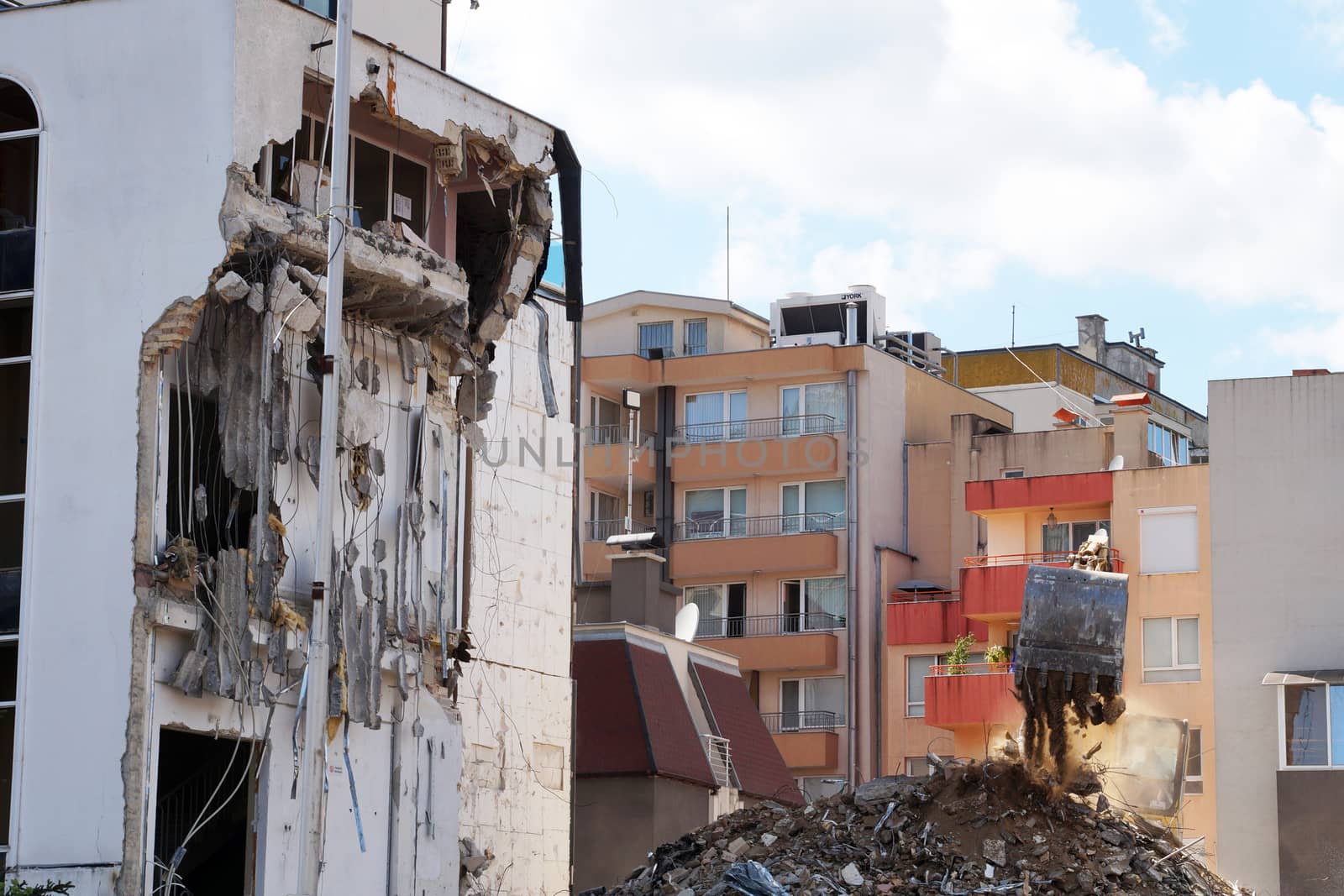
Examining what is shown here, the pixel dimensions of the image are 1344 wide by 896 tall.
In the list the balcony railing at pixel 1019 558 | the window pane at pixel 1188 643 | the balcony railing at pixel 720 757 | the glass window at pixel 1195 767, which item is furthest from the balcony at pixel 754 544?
the balcony railing at pixel 720 757

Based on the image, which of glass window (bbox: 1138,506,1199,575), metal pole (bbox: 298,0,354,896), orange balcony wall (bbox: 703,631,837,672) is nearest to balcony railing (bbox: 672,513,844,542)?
orange balcony wall (bbox: 703,631,837,672)

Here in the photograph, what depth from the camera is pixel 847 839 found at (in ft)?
89.7

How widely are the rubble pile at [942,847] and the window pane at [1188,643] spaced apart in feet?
66.9

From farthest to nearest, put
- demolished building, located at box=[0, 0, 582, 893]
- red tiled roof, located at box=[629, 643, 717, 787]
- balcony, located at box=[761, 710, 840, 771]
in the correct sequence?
balcony, located at box=[761, 710, 840, 771] < red tiled roof, located at box=[629, 643, 717, 787] < demolished building, located at box=[0, 0, 582, 893]

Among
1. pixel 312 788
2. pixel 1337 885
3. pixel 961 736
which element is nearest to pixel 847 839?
pixel 312 788

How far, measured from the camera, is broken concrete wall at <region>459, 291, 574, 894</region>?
3616 centimetres

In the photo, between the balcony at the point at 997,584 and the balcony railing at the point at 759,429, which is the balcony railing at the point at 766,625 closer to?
the balcony railing at the point at 759,429

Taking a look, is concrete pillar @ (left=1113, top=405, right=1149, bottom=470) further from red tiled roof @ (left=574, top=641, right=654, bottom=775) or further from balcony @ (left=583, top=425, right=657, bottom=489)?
red tiled roof @ (left=574, top=641, right=654, bottom=775)

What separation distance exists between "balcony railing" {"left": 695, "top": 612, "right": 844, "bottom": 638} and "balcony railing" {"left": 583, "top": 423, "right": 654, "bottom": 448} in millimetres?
5638

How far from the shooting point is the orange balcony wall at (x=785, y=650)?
56.7 metres

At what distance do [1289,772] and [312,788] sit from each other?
89.3ft

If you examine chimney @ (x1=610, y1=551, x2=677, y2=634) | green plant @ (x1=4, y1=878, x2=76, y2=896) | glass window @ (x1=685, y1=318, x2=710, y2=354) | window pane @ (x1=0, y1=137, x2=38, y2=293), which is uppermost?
glass window @ (x1=685, y1=318, x2=710, y2=354)

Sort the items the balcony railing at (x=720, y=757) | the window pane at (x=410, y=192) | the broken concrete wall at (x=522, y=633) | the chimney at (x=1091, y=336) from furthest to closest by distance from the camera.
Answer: the chimney at (x=1091, y=336) → the balcony railing at (x=720, y=757) → the broken concrete wall at (x=522, y=633) → the window pane at (x=410, y=192)

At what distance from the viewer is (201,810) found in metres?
25.5
